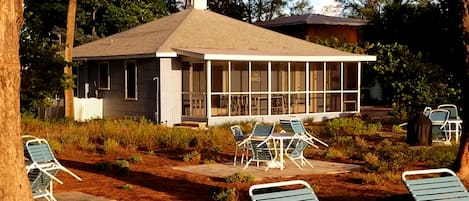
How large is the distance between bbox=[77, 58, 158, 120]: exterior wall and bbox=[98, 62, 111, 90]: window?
0.16m

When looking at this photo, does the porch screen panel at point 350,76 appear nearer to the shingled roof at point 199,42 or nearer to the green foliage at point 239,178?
the shingled roof at point 199,42

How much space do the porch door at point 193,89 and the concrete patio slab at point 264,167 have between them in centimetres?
1067

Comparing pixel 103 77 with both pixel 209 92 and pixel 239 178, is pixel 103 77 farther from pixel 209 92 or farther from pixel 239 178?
pixel 239 178

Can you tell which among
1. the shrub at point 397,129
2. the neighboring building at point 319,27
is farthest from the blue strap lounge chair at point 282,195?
the neighboring building at point 319,27

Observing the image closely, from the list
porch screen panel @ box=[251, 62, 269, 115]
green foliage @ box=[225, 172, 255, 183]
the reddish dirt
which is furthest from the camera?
porch screen panel @ box=[251, 62, 269, 115]

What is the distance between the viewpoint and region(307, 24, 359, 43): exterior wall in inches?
1594

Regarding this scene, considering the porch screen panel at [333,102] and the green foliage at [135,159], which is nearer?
the green foliage at [135,159]

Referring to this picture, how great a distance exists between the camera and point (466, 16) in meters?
9.96

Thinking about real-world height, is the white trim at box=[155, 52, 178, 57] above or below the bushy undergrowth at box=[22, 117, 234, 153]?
above

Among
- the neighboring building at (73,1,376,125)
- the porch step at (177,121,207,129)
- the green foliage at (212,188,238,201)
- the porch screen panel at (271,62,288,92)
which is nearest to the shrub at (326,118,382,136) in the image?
the neighboring building at (73,1,376,125)

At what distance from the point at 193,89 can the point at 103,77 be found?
4.14 m

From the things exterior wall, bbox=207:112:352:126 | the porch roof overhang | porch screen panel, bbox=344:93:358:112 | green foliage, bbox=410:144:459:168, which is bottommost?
green foliage, bbox=410:144:459:168

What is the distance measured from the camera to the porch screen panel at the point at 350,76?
28125 millimetres

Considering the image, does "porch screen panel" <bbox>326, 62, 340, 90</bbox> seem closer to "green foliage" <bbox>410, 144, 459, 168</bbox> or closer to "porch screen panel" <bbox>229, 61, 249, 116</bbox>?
"porch screen panel" <bbox>229, 61, 249, 116</bbox>
